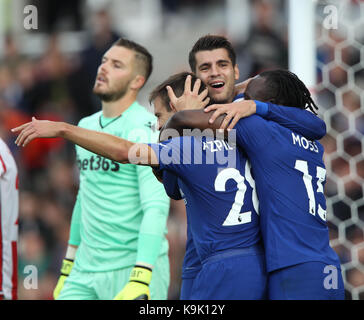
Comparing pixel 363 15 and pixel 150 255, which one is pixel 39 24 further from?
pixel 150 255

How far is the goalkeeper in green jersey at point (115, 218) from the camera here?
13.3 ft

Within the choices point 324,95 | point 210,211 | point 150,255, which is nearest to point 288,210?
point 210,211

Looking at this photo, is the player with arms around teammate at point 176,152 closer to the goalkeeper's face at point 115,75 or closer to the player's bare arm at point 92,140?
the player's bare arm at point 92,140

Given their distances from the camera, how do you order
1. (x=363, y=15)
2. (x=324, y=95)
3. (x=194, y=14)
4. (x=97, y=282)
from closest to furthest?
(x=97, y=282) < (x=363, y=15) < (x=324, y=95) < (x=194, y=14)

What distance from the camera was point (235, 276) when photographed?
2.95m

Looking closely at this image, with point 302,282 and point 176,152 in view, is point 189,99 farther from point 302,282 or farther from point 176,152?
point 302,282

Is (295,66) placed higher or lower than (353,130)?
higher

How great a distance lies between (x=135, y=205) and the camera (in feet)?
13.7

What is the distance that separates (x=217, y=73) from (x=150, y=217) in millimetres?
914

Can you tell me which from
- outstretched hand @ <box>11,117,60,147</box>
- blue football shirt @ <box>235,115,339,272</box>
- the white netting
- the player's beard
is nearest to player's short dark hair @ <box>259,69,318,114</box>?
blue football shirt @ <box>235,115,339,272</box>

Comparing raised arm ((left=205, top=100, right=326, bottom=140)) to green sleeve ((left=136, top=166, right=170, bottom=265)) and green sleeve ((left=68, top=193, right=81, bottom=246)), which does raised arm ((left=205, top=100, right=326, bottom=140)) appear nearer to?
green sleeve ((left=136, top=166, right=170, bottom=265))

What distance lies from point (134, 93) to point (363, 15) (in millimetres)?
2010

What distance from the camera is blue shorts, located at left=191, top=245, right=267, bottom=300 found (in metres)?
2.96

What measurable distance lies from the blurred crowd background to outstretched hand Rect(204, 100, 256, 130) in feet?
6.94
